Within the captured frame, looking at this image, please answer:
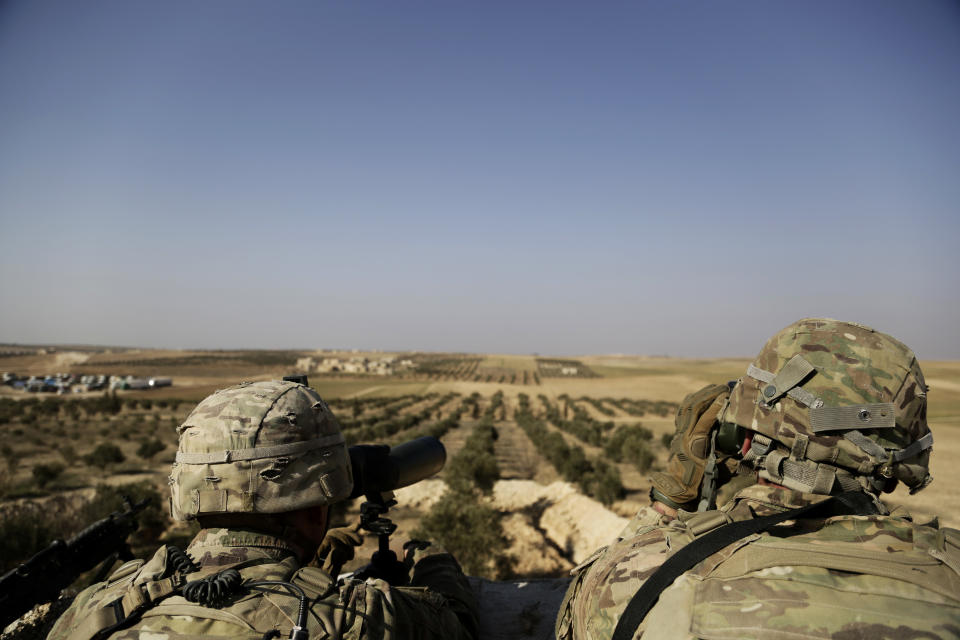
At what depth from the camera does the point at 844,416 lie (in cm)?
189

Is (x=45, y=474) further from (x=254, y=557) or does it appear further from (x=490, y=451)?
(x=254, y=557)

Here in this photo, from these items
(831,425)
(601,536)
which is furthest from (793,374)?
(601,536)

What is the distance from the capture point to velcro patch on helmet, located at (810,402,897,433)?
6.15 ft

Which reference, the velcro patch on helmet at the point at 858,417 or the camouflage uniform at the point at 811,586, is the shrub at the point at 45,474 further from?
the velcro patch on helmet at the point at 858,417

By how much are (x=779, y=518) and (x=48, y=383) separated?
207 ft

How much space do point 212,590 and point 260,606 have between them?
0.56ft

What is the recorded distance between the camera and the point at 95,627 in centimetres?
155

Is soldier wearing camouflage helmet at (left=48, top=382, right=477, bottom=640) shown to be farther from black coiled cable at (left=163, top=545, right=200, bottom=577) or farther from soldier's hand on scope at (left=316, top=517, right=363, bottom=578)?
soldier's hand on scope at (left=316, top=517, right=363, bottom=578)

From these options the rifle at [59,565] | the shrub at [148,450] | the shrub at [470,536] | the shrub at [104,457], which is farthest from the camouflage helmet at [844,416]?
the shrub at [148,450]

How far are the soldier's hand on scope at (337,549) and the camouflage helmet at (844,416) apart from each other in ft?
7.46

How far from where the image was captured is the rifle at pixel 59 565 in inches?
111

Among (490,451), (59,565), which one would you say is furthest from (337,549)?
(490,451)

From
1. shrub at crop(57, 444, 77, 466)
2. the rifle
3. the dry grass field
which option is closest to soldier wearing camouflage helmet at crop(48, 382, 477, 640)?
the dry grass field

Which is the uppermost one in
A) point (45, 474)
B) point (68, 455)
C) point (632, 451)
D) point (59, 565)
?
point (59, 565)
